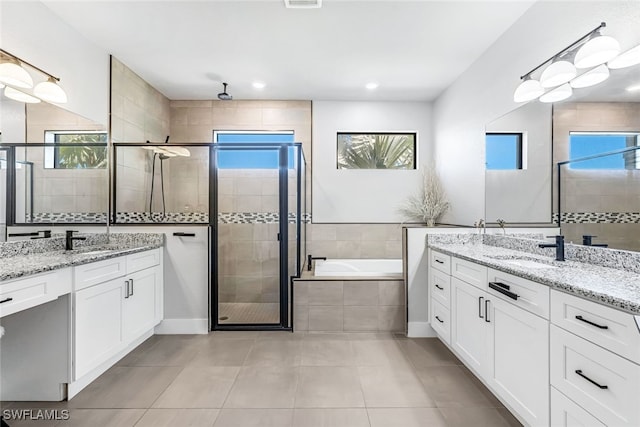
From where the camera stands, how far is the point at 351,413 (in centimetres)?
183

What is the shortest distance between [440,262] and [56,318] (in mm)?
2753

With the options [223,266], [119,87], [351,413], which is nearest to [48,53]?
[119,87]

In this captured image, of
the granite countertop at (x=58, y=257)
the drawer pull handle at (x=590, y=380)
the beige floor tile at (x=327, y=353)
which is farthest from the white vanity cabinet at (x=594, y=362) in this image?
the granite countertop at (x=58, y=257)

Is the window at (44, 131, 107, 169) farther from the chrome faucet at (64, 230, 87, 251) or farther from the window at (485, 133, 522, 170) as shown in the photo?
the window at (485, 133, 522, 170)

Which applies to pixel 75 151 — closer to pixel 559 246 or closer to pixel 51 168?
pixel 51 168

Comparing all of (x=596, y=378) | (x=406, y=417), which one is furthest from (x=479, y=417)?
(x=596, y=378)

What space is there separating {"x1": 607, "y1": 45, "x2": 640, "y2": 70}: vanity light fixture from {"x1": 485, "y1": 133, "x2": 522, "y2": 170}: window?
2.54 ft

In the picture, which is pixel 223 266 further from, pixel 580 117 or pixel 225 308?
pixel 580 117

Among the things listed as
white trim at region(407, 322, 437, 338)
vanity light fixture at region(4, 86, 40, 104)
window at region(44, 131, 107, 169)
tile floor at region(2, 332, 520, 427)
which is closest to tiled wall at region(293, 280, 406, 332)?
white trim at region(407, 322, 437, 338)

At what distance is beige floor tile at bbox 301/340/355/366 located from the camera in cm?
245

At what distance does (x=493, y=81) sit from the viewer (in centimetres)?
286

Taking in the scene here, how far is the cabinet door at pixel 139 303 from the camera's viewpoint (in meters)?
2.49

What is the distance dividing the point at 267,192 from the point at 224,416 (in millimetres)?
2009

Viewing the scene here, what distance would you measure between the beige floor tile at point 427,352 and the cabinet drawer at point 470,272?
0.70m
